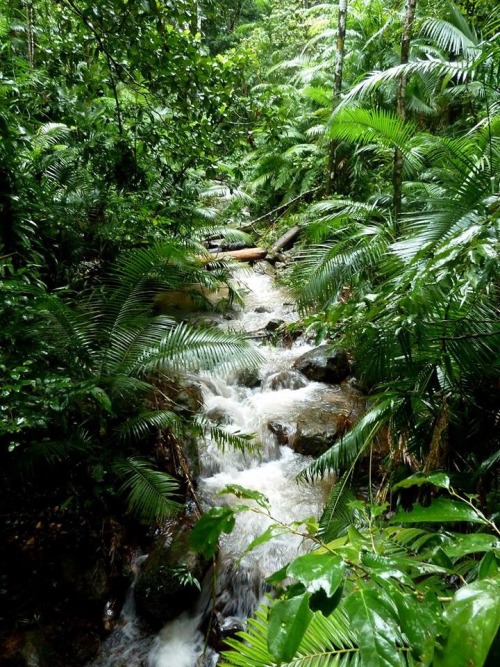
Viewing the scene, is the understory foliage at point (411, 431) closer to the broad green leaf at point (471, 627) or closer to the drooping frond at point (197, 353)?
the broad green leaf at point (471, 627)

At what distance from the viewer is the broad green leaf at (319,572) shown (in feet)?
1.73

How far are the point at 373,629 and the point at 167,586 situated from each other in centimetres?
256

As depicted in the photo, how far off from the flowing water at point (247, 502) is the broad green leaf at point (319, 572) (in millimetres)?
674

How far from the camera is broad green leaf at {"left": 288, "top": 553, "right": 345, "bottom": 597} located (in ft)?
1.73

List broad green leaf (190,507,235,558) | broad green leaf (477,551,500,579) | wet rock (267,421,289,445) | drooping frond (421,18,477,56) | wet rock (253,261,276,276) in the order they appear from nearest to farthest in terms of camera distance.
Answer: broad green leaf (477,551,500,579)
broad green leaf (190,507,235,558)
wet rock (267,421,289,445)
drooping frond (421,18,477,56)
wet rock (253,261,276,276)

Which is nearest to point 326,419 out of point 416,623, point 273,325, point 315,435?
point 315,435

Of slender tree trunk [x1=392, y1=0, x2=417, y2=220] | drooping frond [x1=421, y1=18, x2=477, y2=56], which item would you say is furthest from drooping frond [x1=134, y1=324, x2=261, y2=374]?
drooping frond [x1=421, y1=18, x2=477, y2=56]

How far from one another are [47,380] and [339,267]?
2.57 m

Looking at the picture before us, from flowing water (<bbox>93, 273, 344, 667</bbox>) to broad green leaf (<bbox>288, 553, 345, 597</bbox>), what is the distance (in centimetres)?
67

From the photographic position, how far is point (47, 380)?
2.19 meters

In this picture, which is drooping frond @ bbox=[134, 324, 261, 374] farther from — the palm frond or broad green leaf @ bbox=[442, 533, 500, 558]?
broad green leaf @ bbox=[442, 533, 500, 558]

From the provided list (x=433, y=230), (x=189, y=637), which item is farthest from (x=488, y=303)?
(x=189, y=637)

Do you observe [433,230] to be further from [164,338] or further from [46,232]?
[46,232]

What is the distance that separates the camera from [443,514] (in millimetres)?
765
